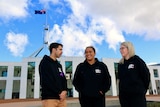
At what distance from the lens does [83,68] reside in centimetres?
386

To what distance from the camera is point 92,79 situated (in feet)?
12.1

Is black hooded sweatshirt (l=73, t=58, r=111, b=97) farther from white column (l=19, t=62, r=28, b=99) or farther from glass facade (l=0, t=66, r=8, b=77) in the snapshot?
glass facade (l=0, t=66, r=8, b=77)

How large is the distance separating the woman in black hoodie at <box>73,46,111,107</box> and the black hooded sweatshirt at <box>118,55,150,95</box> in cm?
35

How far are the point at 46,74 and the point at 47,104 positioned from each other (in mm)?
497

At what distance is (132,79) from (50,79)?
4.48 ft

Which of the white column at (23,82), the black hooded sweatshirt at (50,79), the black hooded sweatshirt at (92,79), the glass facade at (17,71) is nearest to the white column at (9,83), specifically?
the glass facade at (17,71)

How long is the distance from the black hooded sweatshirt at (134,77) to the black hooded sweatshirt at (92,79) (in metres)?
0.33

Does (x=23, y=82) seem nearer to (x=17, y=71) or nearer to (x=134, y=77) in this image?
(x=17, y=71)

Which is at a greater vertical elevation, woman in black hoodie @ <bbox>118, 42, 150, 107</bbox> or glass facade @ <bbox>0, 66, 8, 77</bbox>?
glass facade @ <bbox>0, 66, 8, 77</bbox>

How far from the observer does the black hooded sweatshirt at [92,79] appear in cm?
362

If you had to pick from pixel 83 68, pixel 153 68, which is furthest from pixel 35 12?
pixel 83 68

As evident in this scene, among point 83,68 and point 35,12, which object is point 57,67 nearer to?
point 83,68

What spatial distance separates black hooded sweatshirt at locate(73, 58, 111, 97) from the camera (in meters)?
3.62

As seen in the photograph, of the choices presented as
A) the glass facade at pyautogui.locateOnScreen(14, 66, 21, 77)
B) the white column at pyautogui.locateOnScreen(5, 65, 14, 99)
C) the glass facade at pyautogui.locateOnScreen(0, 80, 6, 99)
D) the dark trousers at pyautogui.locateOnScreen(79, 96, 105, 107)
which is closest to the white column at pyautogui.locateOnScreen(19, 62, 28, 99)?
the white column at pyautogui.locateOnScreen(5, 65, 14, 99)
